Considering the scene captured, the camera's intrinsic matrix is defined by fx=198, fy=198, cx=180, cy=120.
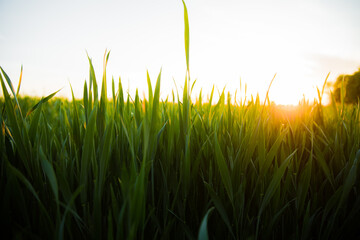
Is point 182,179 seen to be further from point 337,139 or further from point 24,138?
point 337,139

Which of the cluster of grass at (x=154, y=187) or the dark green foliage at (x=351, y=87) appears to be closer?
the cluster of grass at (x=154, y=187)

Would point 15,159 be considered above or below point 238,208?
above

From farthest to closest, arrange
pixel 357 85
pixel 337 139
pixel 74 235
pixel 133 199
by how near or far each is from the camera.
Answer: pixel 357 85, pixel 337 139, pixel 74 235, pixel 133 199

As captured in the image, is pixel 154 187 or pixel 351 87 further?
pixel 351 87

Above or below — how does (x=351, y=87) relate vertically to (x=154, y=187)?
above

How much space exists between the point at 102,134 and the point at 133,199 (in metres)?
0.23

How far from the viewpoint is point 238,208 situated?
19.0 inches

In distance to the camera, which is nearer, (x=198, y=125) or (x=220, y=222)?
(x=220, y=222)

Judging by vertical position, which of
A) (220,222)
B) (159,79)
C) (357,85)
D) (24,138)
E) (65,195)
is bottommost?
(220,222)

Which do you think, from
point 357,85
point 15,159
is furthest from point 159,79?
point 357,85

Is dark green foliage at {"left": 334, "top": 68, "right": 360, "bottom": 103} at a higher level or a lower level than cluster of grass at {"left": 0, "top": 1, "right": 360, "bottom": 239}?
higher

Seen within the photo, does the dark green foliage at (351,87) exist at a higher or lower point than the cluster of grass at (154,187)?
higher

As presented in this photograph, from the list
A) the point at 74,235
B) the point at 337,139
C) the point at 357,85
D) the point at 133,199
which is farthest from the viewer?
the point at 357,85

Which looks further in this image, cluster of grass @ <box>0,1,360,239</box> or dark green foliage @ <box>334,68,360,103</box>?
dark green foliage @ <box>334,68,360,103</box>
